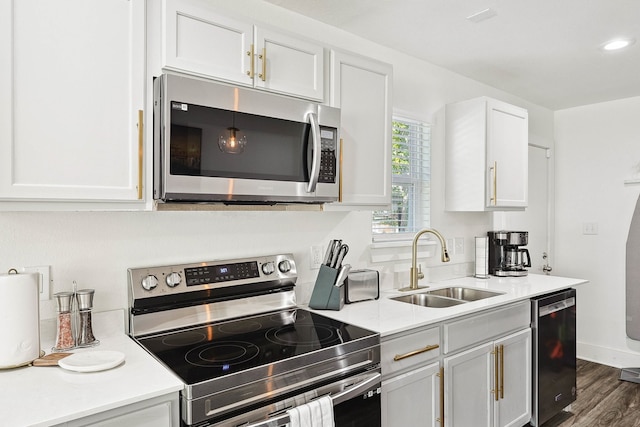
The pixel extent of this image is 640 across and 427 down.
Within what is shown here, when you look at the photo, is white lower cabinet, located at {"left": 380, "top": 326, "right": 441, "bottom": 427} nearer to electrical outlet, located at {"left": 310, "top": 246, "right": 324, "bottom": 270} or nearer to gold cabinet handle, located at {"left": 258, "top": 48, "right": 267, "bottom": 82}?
electrical outlet, located at {"left": 310, "top": 246, "right": 324, "bottom": 270}

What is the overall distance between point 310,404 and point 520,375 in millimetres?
1673

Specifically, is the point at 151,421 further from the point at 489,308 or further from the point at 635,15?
→ the point at 635,15

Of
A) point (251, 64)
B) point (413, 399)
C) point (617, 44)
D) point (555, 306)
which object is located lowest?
point (413, 399)

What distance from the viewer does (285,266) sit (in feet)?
7.24

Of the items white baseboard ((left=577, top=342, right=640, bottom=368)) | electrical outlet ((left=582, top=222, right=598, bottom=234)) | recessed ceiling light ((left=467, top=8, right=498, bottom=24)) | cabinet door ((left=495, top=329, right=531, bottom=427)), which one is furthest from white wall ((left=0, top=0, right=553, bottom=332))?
white baseboard ((left=577, top=342, right=640, bottom=368))

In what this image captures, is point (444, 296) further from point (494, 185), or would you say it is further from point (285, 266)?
point (285, 266)

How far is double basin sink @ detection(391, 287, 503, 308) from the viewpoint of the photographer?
2.63m

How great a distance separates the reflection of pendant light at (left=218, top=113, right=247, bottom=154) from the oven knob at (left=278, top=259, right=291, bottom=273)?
27.3 inches

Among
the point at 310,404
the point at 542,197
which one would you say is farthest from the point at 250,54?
the point at 542,197

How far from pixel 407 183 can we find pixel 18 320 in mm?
2271

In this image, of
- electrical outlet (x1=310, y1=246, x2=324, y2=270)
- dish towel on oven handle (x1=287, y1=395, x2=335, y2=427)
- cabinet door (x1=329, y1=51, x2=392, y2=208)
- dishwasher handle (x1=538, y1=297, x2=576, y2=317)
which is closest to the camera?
dish towel on oven handle (x1=287, y1=395, x2=335, y2=427)

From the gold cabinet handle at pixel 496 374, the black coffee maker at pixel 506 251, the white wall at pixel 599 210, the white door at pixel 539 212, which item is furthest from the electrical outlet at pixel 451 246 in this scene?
the white wall at pixel 599 210

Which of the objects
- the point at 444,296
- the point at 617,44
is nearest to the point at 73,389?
the point at 444,296

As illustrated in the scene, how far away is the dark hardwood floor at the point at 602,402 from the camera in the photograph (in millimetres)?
2980
